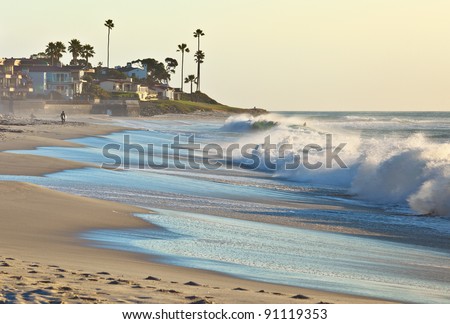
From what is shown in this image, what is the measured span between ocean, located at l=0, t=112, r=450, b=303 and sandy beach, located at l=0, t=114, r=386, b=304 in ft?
1.77

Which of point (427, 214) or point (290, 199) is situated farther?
point (290, 199)

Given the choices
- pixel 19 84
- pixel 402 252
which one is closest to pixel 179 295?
pixel 402 252

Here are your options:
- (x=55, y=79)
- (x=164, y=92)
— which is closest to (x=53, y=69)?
(x=55, y=79)

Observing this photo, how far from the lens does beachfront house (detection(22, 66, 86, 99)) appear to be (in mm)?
143125

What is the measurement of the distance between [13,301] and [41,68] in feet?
459

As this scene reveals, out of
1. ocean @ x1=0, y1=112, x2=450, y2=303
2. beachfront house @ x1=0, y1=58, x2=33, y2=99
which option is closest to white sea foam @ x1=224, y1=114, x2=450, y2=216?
ocean @ x1=0, y1=112, x2=450, y2=303

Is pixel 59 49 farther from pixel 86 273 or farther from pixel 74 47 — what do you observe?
pixel 86 273

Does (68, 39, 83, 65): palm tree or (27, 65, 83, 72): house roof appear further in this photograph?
(68, 39, 83, 65): palm tree

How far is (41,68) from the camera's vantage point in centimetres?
14388

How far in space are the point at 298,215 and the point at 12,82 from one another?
405 ft

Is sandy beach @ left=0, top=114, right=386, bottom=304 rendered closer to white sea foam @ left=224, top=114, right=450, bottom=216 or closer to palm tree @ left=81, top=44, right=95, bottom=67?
white sea foam @ left=224, top=114, right=450, bottom=216

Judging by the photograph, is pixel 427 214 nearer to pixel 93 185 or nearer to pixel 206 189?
pixel 206 189

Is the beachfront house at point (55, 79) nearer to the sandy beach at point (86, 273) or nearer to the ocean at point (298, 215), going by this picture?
the ocean at point (298, 215)

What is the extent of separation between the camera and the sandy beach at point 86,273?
8.66 metres
